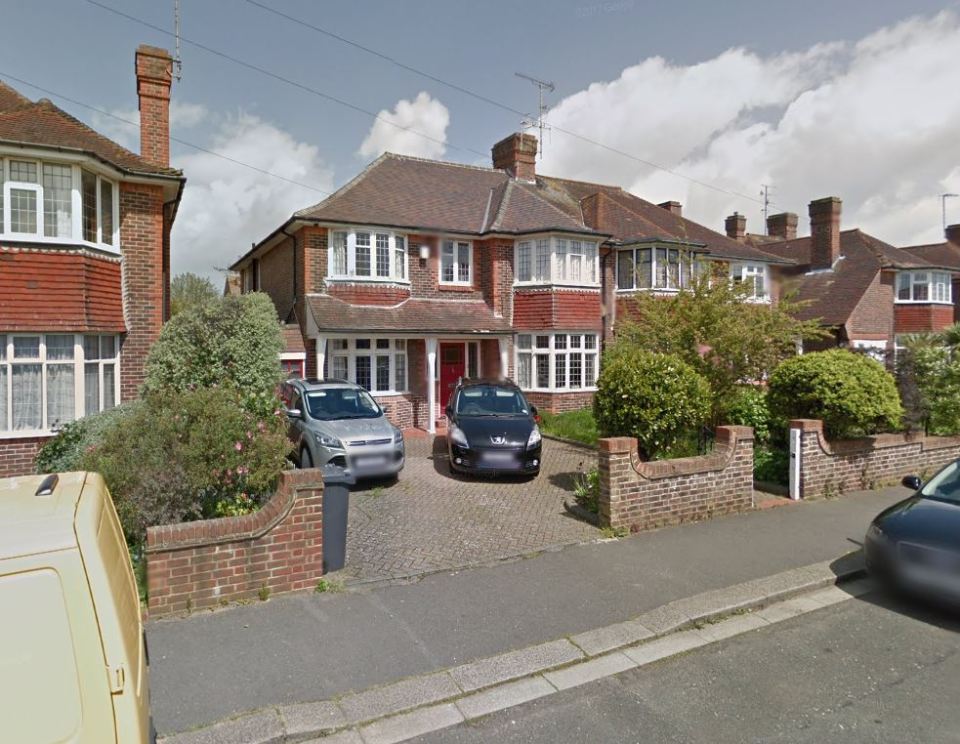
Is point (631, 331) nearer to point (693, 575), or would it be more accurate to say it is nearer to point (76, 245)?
point (693, 575)

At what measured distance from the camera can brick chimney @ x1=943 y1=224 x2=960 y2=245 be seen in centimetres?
3278

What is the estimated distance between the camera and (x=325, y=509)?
5.46 meters

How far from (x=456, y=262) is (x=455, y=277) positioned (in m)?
0.44

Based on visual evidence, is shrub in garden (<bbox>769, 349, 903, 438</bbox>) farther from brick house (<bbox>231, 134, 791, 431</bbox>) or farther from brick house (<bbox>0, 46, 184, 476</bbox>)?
brick house (<bbox>0, 46, 184, 476</bbox>)

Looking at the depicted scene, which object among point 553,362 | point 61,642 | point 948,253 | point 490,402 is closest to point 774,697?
point 61,642

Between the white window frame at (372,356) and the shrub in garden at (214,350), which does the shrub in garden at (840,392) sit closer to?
the shrub in garden at (214,350)

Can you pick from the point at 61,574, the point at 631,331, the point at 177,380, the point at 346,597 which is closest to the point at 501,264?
the point at 631,331

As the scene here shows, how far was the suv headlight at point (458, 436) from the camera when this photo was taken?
937cm

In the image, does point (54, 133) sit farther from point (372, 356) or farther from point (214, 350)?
point (372, 356)

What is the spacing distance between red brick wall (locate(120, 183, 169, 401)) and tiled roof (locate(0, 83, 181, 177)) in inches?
19.4

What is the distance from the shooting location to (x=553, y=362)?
657 inches

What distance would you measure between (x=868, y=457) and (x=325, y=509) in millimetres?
8504

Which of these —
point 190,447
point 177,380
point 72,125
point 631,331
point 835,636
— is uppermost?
point 72,125

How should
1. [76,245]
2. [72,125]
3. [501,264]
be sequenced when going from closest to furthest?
[76,245] → [72,125] → [501,264]
